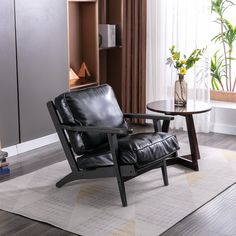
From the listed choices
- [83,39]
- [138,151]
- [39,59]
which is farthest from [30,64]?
[138,151]

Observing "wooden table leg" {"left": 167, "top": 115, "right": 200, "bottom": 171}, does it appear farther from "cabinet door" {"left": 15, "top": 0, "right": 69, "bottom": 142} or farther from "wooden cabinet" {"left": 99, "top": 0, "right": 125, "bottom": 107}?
"wooden cabinet" {"left": 99, "top": 0, "right": 125, "bottom": 107}

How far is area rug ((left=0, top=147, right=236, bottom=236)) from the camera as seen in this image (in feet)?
10.5

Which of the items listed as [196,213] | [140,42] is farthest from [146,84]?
[196,213]

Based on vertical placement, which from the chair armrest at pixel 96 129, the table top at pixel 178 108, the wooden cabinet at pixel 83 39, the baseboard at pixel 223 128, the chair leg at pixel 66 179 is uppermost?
the wooden cabinet at pixel 83 39

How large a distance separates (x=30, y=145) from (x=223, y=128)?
6.93 ft

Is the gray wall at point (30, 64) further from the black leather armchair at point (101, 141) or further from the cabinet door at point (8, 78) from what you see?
the black leather armchair at point (101, 141)

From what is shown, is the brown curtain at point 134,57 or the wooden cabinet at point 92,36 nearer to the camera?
the wooden cabinet at point 92,36

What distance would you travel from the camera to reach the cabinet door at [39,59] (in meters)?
4.64

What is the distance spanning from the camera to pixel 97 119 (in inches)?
148

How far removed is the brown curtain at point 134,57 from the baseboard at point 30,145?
119 centimetres

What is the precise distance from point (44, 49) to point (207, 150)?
1.83 m

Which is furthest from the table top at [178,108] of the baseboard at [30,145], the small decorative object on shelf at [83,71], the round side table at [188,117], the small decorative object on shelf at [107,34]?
the small decorative object on shelf at [107,34]

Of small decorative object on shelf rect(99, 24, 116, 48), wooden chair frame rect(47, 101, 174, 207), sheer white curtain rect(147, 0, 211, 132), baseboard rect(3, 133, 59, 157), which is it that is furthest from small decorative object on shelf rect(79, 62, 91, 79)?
wooden chair frame rect(47, 101, 174, 207)

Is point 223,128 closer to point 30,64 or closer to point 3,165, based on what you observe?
point 30,64
